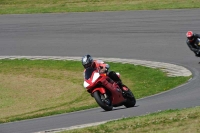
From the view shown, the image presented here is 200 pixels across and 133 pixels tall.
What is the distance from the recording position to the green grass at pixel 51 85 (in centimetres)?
1585

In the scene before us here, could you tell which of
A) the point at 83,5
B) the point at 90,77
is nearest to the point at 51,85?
the point at 90,77

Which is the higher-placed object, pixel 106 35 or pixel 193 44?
pixel 193 44

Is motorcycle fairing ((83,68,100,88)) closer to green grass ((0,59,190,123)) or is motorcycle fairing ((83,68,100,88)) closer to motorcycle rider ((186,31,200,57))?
green grass ((0,59,190,123))

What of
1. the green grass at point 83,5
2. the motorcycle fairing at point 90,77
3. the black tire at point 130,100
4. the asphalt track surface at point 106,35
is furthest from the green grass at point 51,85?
the green grass at point 83,5

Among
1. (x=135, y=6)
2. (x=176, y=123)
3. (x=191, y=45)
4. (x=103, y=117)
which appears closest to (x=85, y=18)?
(x=135, y=6)

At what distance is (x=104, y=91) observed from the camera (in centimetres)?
1280

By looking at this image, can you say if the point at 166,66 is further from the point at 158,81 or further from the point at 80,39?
the point at 80,39

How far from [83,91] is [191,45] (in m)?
4.79

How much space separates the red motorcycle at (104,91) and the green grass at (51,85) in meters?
1.76

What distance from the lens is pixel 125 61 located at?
870 inches

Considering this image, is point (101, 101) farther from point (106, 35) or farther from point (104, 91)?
point (106, 35)

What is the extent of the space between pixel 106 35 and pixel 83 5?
534 centimetres

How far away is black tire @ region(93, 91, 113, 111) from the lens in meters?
12.8

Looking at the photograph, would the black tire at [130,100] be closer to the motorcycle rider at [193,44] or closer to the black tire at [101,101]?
the black tire at [101,101]
